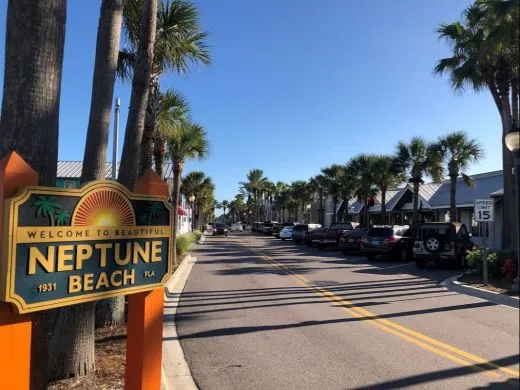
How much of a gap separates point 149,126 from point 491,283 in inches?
411

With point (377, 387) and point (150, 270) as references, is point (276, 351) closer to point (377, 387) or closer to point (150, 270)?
point (377, 387)

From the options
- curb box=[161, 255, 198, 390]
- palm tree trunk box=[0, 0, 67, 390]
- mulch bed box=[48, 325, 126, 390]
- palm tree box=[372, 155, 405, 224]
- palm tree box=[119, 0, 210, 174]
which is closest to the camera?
palm tree trunk box=[0, 0, 67, 390]

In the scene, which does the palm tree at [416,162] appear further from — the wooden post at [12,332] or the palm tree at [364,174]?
the wooden post at [12,332]

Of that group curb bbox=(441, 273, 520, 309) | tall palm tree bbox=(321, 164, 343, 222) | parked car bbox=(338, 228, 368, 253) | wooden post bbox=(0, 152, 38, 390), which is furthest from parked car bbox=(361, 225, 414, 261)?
tall palm tree bbox=(321, 164, 343, 222)

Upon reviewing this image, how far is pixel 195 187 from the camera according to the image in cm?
6556

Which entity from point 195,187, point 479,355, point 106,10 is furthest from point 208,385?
point 195,187

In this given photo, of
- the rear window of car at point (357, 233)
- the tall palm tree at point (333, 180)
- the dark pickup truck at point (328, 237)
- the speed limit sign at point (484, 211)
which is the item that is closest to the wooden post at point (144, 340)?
the speed limit sign at point (484, 211)

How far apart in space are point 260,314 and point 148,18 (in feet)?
19.5

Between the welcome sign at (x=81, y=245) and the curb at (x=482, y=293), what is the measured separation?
8.99 meters

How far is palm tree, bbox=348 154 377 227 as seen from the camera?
1594 inches

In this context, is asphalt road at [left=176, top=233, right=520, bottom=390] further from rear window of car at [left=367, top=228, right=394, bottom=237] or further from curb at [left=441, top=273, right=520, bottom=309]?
rear window of car at [left=367, top=228, right=394, bottom=237]

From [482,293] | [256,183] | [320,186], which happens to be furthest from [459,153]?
[256,183]

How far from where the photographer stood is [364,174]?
40.8 metres

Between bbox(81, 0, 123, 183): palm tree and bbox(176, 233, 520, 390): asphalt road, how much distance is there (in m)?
2.97
